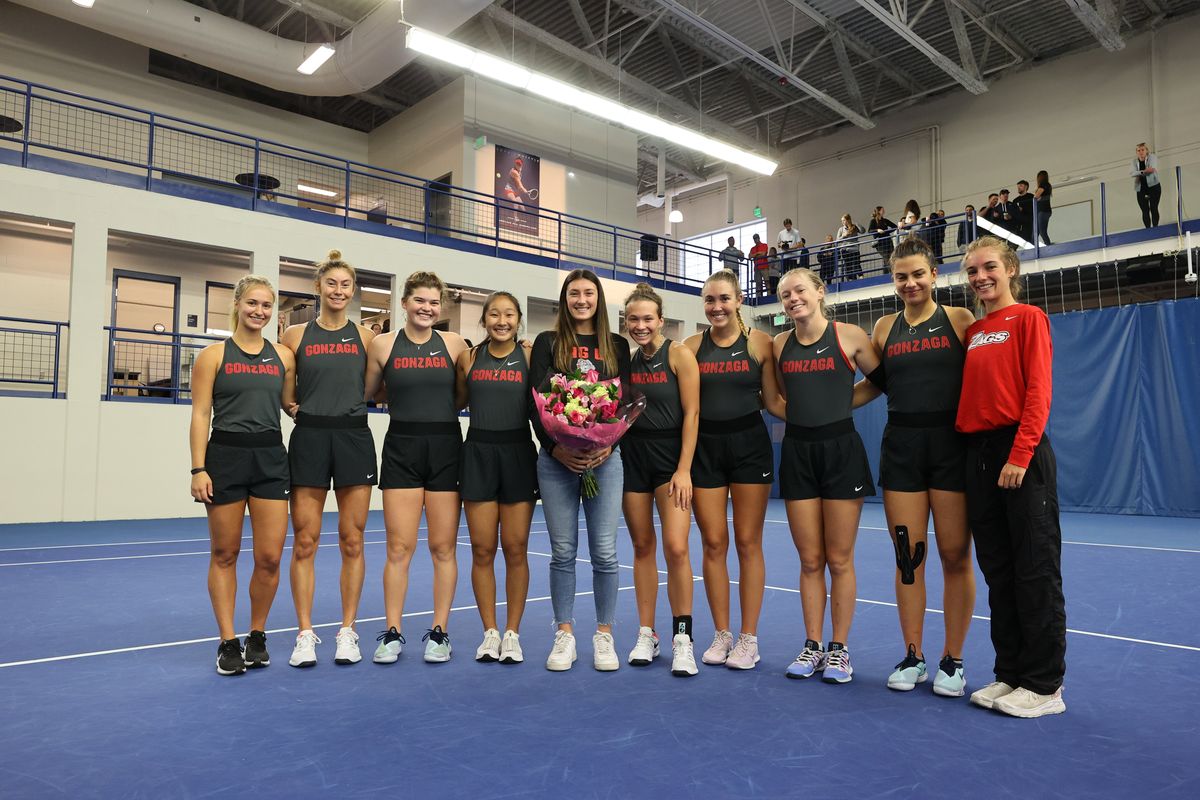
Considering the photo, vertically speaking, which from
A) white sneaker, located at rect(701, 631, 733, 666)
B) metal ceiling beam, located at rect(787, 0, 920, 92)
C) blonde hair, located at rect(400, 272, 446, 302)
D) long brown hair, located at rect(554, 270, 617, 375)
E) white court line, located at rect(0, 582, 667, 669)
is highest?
metal ceiling beam, located at rect(787, 0, 920, 92)

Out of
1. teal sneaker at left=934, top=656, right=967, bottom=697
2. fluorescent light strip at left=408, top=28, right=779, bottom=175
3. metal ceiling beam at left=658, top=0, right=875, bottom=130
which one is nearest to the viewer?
teal sneaker at left=934, top=656, right=967, bottom=697

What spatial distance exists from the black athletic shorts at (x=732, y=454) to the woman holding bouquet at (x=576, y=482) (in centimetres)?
42

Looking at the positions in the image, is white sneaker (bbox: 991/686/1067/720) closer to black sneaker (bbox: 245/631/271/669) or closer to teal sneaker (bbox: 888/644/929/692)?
teal sneaker (bbox: 888/644/929/692)

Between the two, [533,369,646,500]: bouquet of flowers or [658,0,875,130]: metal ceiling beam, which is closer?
[533,369,646,500]: bouquet of flowers

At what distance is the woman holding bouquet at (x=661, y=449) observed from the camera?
12.1 ft

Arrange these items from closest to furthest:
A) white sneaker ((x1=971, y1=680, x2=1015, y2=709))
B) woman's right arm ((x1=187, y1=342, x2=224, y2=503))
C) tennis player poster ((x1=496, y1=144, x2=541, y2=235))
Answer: white sneaker ((x1=971, y1=680, x2=1015, y2=709))
woman's right arm ((x1=187, y1=342, x2=224, y2=503))
tennis player poster ((x1=496, y1=144, x2=541, y2=235))

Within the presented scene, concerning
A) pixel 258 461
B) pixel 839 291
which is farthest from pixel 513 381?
pixel 839 291

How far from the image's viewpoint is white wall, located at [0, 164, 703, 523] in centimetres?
941

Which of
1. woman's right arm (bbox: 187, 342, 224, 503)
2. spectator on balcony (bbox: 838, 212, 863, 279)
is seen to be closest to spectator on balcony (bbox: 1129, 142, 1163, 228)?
spectator on balcony (bbox: 838, 212, 863, 279)

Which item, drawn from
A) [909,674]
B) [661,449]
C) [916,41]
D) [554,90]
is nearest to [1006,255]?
[661,449]

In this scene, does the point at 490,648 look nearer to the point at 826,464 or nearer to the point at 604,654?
the point at 604,654

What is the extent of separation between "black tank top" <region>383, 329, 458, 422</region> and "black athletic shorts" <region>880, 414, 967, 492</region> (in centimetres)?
205

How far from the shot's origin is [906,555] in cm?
335

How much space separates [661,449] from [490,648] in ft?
4.22
